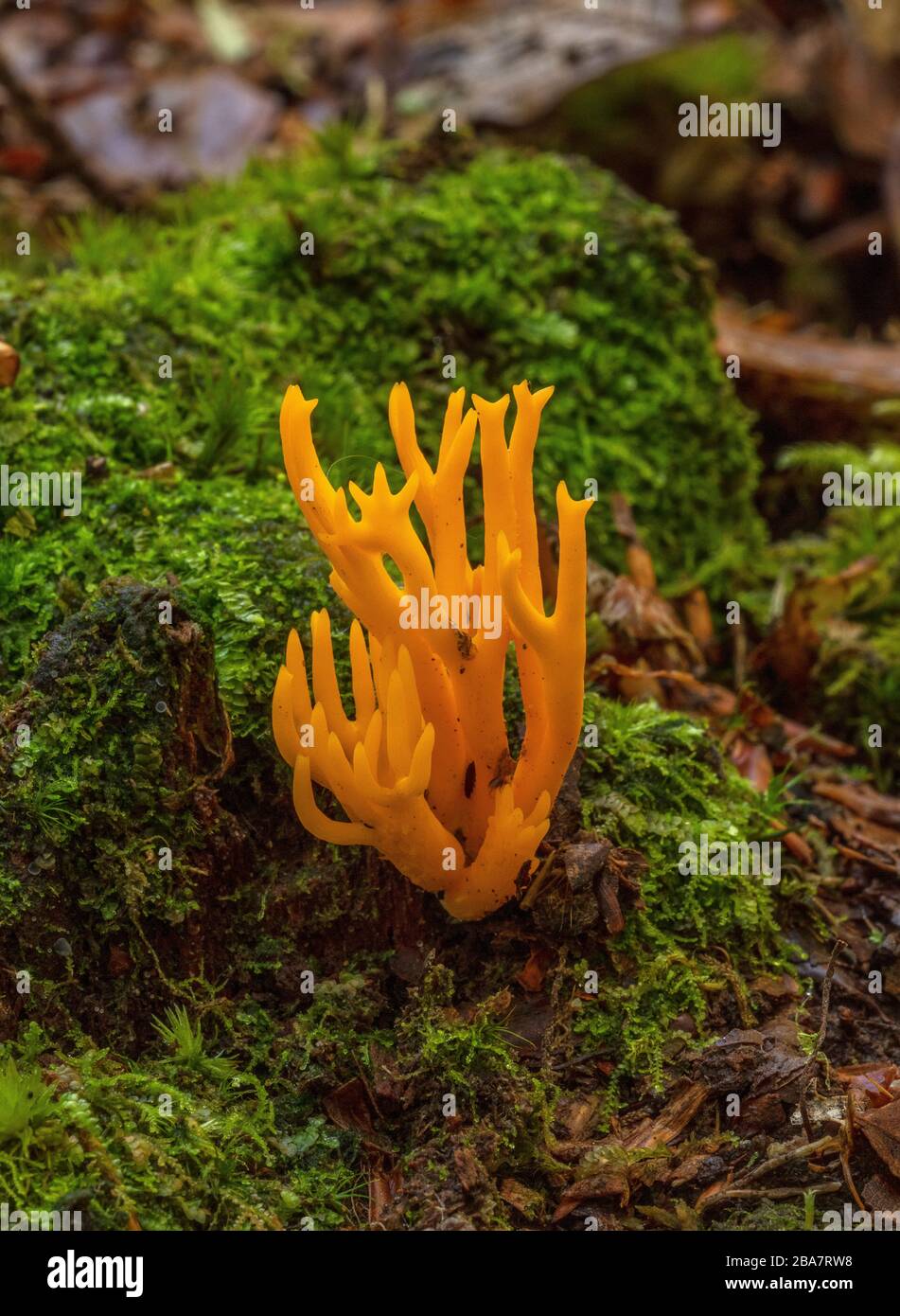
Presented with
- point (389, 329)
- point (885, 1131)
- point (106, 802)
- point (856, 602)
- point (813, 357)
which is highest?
point (813, 357)

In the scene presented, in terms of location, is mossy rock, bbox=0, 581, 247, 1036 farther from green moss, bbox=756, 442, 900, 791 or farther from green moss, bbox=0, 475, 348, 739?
green moss, bbox=756, 442, 900, 791

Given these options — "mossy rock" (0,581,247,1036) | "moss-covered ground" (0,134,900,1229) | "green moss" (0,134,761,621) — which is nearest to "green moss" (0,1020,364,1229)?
"moss-covered ground" (0,134,900,1229)

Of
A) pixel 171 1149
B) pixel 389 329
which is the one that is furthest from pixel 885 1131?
pixel 389 329

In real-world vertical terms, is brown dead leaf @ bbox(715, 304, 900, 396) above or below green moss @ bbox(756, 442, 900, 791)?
above

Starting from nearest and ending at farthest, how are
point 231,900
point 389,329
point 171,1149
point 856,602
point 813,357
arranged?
point 171,1149
point 231,900
point 389,329
point 856,602
point 813,357

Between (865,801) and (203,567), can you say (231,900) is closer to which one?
(203,567)

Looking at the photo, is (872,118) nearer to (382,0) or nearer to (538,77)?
(538,77)

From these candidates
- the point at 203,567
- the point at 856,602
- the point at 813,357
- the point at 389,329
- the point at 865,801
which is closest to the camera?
the point at 203,567

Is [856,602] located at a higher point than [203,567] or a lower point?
higher

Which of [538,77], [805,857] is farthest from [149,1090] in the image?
[538,77]
